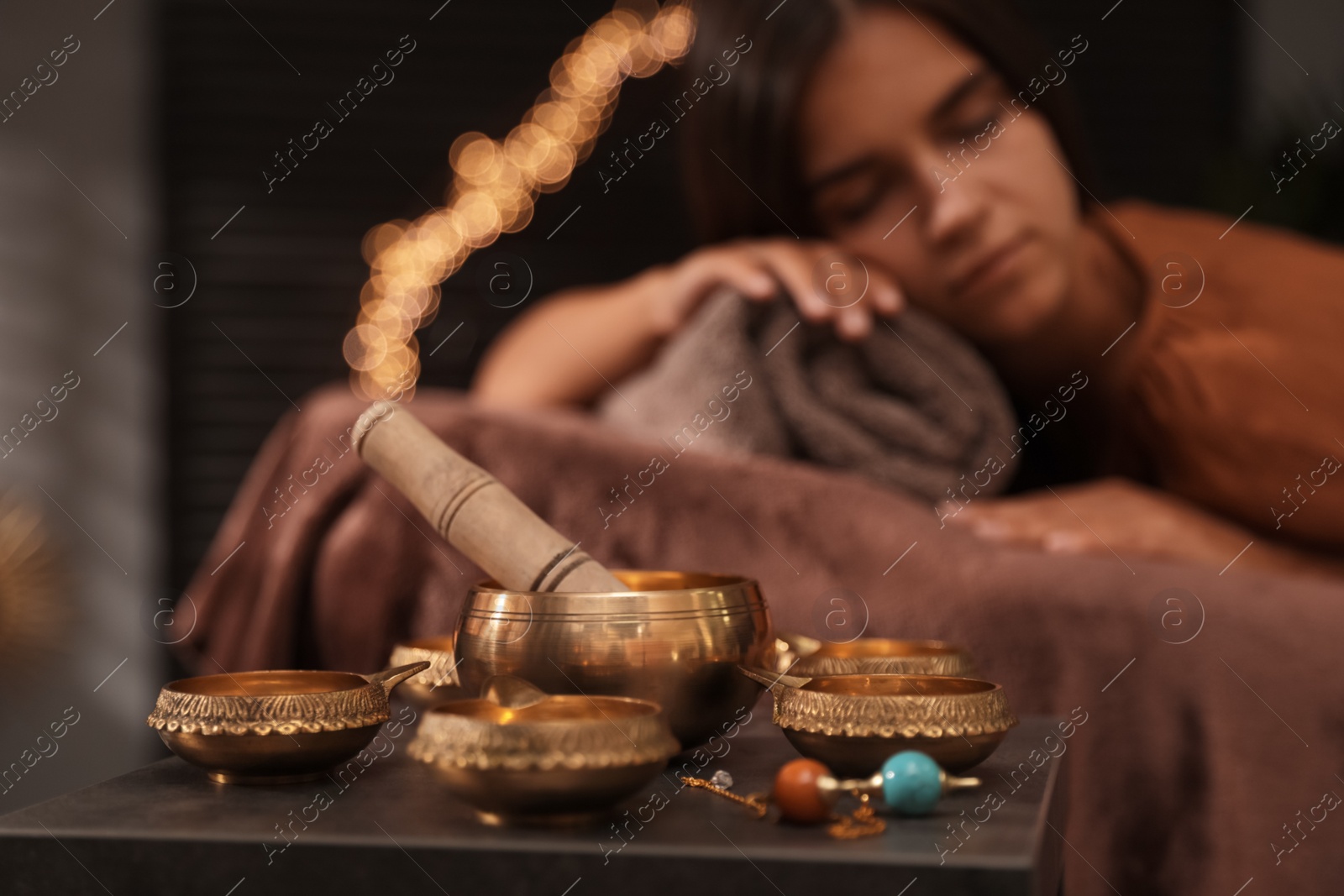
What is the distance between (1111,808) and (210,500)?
2139mm

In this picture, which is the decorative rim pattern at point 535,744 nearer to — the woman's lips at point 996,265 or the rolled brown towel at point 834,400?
the rolled brown towel at point 834,400

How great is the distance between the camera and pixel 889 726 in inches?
24.9

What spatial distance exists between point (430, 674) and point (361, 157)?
6.57ft

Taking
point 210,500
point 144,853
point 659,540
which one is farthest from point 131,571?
point 144,853

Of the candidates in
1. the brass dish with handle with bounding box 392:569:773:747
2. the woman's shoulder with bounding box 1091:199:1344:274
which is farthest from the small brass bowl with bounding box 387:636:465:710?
the woman's shoulder with bounding box 1091:199:1344:274

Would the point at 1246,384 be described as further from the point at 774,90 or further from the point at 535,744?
the point at 535,744

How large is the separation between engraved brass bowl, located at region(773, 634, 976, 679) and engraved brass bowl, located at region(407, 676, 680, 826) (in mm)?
232

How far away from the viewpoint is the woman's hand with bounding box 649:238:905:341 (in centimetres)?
140

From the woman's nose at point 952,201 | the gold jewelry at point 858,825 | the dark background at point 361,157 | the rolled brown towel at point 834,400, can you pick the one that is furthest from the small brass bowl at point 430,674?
the dark background at point 361,157

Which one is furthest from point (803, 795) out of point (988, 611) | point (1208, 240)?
point (1208, 240)

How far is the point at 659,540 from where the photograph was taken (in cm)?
119

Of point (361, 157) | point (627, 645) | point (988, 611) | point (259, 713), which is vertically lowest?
point (988, 611)

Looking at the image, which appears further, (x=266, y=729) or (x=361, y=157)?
(x=361, y=157)

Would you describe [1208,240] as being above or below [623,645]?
below
